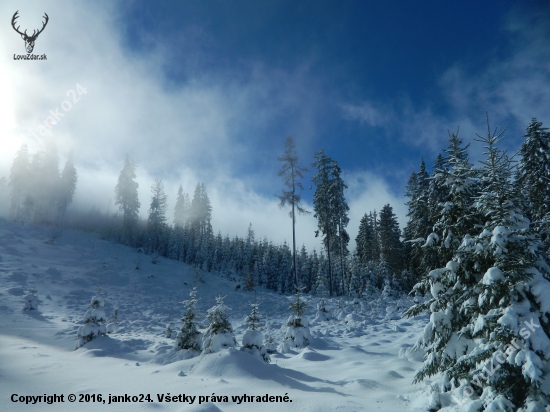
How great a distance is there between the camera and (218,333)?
857 cm

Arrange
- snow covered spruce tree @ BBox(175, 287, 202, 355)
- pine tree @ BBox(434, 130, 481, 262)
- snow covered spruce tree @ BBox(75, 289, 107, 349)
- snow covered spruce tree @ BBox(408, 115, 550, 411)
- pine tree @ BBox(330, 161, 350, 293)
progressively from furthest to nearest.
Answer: pine tree @ BBox(330, 161, 350, 293), snow covered spruce tree @ BBox(75, 289, 107, 349), snow covered spruce tree @ BBox(175, 287, 202, 355), pine tree @ BBox(434, 130, 481, 262), snow covered spruce tree @ BBox(408, 115, 550, 411)

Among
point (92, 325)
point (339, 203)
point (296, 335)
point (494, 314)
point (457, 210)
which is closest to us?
point (494, 314)

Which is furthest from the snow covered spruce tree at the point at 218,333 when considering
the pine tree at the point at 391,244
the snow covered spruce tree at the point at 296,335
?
the pine tree at the point at 391,244

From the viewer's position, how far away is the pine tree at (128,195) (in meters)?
52.8

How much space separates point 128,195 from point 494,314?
58.0 m

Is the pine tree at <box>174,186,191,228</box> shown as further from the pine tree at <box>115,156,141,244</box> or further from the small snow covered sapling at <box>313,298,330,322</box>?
the small snow covered sapling at <box>313,298,330,322</box>

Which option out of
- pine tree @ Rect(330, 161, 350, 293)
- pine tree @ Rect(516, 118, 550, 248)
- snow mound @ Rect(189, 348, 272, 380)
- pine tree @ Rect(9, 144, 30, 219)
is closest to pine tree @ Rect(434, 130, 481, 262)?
snow mound @ Rect(189, 348, 272, 380)

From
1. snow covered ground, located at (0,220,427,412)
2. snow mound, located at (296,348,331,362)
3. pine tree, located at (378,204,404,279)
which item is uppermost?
pine tree, located at (378,204,404,279)

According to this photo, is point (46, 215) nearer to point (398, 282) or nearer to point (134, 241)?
point (134, 241)

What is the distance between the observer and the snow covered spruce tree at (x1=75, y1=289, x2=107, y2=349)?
37.7ft

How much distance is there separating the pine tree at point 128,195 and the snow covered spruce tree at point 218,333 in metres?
51.4

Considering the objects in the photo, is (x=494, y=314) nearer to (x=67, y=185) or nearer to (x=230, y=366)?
(x=230, y=366)

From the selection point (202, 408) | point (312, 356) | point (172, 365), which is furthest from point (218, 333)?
point (202, 408)

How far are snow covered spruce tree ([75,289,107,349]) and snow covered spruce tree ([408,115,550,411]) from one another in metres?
12.0
